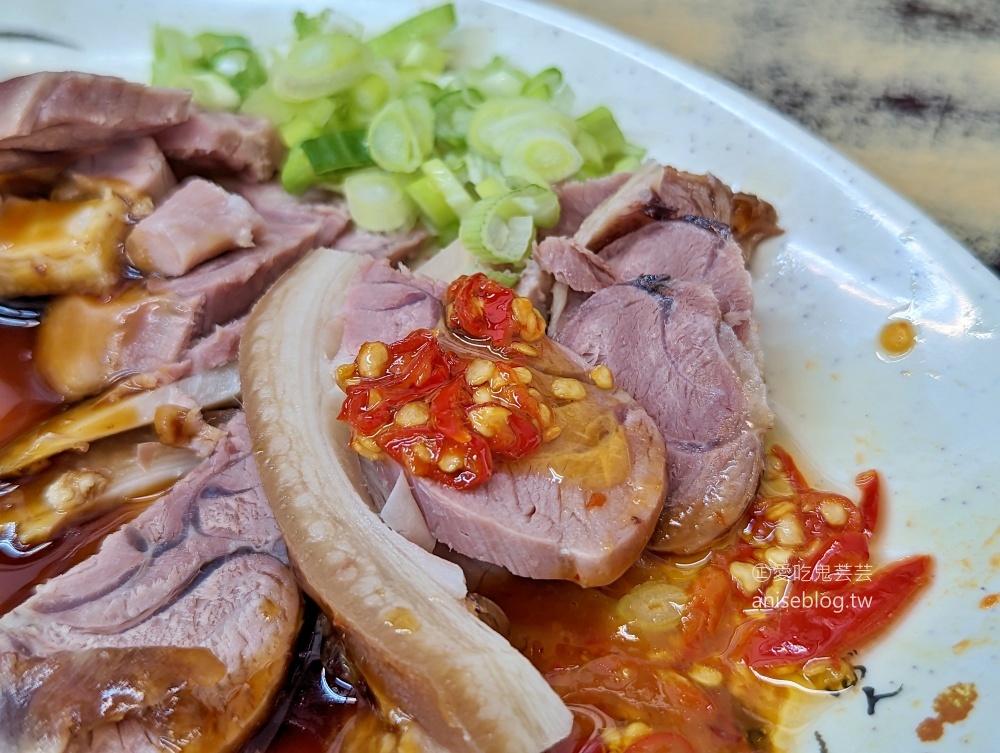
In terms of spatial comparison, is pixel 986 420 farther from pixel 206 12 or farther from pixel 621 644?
pixel 206 12

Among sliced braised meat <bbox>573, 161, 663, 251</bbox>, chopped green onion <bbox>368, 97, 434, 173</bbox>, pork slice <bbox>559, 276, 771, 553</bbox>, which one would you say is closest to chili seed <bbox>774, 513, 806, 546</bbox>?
pork slice <bbox>559, 276, 771, 553</bbox>

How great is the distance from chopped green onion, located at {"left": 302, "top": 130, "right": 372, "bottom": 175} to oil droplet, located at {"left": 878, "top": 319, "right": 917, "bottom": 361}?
193 cm

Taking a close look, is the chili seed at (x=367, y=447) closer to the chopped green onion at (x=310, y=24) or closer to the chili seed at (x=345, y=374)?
the chili seed at (x=345, y=374)

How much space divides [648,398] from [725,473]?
0.97ft

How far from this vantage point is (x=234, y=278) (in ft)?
7.91

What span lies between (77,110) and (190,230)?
1.68 ft

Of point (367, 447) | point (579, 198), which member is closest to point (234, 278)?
point (367, 447)

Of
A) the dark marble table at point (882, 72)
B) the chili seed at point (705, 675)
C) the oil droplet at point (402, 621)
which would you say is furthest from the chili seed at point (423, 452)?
the dark marble table at point (882, 72)

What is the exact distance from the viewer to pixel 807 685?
1841 mm

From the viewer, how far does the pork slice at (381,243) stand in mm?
2705

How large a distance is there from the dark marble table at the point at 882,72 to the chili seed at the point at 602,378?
7.11 ft

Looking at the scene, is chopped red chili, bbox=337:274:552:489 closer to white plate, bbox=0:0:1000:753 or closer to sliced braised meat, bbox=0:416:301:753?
sliced braised meat, bbox=0:416:301:753

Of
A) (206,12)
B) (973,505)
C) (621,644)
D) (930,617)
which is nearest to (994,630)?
(930,617)

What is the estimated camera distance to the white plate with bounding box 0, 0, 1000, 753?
5.99ft
